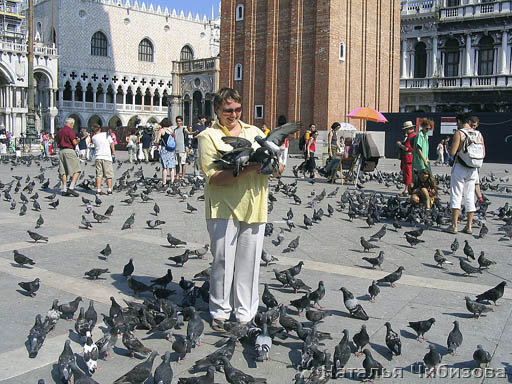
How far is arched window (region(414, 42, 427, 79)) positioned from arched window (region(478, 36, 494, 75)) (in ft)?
13.8

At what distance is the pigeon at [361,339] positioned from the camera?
13.6 ft

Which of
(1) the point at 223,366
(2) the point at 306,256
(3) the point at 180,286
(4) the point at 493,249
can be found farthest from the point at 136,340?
(4) the point at 493,249

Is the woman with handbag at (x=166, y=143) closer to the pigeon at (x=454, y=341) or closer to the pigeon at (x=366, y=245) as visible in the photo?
the pigeon at (x=366, y=245)

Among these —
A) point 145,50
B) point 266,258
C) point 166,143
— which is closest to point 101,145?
point 166,143

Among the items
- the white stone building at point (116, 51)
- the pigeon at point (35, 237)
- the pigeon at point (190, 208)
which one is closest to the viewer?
the pigeon at point (35, 237)

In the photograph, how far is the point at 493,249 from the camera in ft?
26.6

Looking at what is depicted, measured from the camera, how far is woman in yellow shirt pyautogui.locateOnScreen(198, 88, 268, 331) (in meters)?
4.53

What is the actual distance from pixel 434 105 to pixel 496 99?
15.2ft

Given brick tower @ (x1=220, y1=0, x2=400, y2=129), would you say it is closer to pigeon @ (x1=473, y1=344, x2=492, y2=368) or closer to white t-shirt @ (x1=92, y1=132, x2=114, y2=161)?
white t-shirt @ (x1=92, y1=132, x2=114, y2=161)

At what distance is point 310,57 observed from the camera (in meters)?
31.7

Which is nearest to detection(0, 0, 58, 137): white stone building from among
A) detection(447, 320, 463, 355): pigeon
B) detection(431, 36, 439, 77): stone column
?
detection(431, 36, 439, 77): stone column

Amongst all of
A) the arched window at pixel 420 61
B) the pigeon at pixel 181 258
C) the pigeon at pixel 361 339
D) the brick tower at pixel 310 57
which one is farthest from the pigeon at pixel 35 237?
the arched window at pixel 420 61

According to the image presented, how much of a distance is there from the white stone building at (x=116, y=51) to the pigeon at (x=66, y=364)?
54.0m

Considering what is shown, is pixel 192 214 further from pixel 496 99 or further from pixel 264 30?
pixel 496 99
